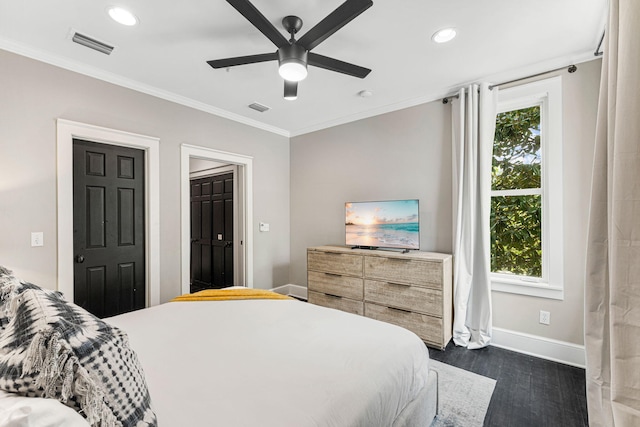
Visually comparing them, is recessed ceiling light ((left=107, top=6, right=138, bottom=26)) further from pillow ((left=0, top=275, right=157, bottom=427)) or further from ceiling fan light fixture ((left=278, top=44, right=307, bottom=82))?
pillow ((left=0, top=275, right=157, bottom=427))

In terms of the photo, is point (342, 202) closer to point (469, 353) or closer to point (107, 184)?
point (469, 353)

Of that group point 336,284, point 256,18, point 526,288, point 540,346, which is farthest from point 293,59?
point 540,346

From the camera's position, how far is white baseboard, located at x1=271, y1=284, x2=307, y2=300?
4.37 meters

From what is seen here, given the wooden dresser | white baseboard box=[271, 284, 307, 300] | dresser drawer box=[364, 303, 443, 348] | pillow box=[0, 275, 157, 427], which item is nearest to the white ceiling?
the wooden dresser

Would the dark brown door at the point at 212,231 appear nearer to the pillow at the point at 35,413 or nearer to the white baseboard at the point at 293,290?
the white baseboard at the point at 293,290

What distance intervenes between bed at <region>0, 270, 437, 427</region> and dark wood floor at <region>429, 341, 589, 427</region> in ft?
2.09

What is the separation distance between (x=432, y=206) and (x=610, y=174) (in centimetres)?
247

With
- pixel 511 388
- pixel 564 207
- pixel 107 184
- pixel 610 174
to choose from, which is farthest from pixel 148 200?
pixel 564 207

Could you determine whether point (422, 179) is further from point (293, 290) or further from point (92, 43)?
point (92, 43)

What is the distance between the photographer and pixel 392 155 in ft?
11.6

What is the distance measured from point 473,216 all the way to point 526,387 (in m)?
1.46

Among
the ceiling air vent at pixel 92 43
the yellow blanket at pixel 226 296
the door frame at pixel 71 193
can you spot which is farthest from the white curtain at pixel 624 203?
the door frame at pixel 71 193

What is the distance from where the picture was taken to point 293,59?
181 cm

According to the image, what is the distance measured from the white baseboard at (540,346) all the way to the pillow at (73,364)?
10.1 ft
